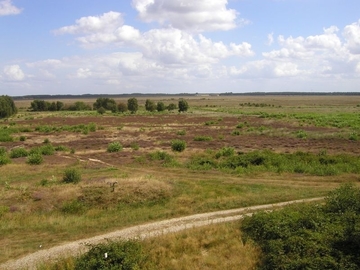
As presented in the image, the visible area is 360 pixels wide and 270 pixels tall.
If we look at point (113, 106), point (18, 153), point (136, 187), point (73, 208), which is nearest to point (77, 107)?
point (113, 106)

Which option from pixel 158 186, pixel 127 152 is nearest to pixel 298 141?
pixel 127 152

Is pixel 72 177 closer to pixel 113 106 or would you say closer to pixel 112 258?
pixel 112 258

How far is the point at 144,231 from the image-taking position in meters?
15.8

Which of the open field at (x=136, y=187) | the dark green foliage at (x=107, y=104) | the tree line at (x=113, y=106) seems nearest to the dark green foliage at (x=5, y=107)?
the tree line at (x=113, y=106)

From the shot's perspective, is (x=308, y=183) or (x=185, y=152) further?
(x=185, y=152)

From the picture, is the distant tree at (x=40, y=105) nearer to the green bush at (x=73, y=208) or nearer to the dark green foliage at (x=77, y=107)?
the dark green foliage at (x=77, y=107)

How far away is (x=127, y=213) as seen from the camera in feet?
60.2

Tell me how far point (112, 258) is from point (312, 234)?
7362mm

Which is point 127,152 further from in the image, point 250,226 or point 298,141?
point 250,226

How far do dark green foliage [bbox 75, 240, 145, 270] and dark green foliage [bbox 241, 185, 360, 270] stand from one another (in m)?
4.50

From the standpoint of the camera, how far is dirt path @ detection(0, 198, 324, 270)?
1339cm

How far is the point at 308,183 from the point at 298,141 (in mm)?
23626

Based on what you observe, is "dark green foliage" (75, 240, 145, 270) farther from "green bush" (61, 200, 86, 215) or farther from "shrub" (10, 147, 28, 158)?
"shrub" (10, 147, 28, 158)

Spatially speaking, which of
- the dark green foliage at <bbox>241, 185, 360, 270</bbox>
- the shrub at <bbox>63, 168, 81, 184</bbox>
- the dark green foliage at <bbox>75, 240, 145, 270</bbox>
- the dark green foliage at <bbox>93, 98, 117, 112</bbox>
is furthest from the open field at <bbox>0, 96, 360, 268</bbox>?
the dark green foliage at <bbox>93, 98, 117, 112</bbox>
